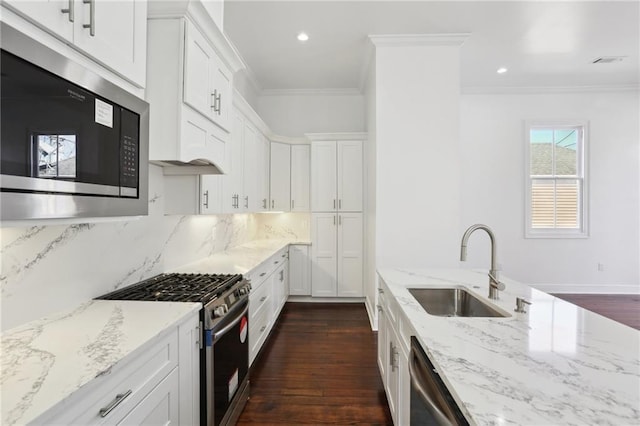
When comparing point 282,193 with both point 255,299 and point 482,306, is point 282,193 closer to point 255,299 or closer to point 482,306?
point 255,299

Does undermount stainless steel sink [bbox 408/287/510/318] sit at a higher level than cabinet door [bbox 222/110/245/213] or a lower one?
lower

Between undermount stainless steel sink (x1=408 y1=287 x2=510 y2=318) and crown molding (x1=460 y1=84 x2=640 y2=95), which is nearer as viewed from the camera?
undermount stainless steel sink (x1=408 y1=287 x2=510 y2=318)

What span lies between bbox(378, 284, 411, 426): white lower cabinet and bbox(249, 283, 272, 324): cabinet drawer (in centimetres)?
105

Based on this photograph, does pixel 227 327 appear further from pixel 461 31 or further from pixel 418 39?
pixel 461 31

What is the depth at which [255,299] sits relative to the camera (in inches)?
105

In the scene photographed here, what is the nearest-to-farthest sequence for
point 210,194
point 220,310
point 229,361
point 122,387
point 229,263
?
point 122,387
point 220,310
point 229,361
point 210,194
point 229,263

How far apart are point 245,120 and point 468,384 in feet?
10.8

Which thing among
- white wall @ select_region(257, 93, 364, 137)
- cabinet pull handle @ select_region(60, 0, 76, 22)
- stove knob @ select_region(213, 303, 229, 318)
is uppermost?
white wall @ select_region(257, 93, 364, 137)

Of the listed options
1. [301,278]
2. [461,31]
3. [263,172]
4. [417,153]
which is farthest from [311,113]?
[301,278]

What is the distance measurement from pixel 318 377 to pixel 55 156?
236 cm

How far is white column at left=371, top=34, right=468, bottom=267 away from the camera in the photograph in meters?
3.48

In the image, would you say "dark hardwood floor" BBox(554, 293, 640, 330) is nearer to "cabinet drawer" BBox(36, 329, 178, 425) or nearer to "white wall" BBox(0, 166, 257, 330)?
"cabinet drawer" BBox(36, 329, 178, 425)

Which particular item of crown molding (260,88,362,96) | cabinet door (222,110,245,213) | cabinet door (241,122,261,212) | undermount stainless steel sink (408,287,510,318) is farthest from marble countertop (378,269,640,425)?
crown molding (260,88,362,96)

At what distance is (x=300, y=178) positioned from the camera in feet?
15.4
